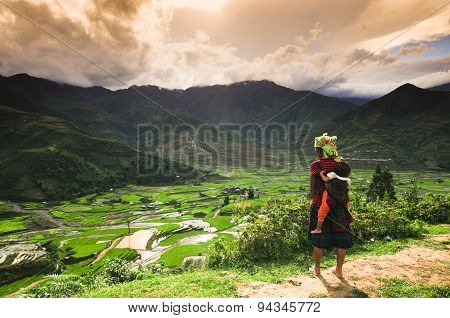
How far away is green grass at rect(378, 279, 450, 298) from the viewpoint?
19.6 feet

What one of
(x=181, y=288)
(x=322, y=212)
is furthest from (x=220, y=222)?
(x=322, y=212)

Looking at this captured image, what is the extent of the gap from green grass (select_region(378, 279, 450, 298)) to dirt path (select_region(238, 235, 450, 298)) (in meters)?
0.19

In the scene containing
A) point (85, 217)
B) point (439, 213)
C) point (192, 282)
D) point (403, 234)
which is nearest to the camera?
point (192, 282)

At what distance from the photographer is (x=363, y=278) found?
22.1ft

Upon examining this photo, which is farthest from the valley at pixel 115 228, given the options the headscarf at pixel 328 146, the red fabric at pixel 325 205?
the headscarf at pixel 328 146

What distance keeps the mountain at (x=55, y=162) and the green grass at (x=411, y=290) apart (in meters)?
124

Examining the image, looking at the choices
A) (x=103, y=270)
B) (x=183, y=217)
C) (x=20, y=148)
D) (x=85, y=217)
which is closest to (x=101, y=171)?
(x=20, y=148)

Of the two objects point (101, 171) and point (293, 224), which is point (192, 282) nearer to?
point (293, 224)

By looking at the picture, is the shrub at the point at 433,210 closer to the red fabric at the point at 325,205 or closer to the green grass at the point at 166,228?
the red fabric at the point at 325,205

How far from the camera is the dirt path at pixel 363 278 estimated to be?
248 inches

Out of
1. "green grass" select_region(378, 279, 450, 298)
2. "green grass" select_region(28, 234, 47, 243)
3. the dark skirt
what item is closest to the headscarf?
the dark skirt

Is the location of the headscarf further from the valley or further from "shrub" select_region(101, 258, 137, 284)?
the valley
